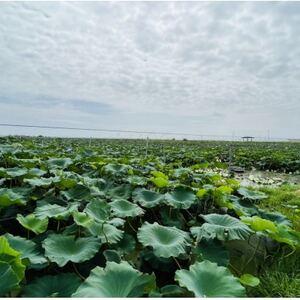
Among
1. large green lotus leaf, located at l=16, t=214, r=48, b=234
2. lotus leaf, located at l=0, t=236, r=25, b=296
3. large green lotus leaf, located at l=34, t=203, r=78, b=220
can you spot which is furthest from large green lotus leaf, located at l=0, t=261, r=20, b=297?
large green lotus leaf, located at l=34, t=203, r=78, b=220

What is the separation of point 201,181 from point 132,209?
1836mm

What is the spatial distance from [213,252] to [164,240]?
1.35 feet

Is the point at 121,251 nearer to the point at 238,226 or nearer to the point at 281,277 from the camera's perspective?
the point at 238,226

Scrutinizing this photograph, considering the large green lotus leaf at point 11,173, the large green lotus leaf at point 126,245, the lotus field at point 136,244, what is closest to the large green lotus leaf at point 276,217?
the lotus field at point 136,244

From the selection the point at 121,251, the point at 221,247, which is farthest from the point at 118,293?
the point at 221,247

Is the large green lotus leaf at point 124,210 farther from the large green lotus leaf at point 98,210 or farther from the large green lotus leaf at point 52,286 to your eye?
the large green lotus leaf at point 52,286

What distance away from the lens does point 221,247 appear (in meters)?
2.60

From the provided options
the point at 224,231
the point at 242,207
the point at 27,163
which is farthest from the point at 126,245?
the point at 27,163

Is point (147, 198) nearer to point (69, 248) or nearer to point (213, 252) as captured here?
point (213, 252)

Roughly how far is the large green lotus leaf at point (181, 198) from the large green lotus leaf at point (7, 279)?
1.88 meters

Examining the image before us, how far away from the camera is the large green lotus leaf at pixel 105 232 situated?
2400mm

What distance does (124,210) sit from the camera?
3.02 metres

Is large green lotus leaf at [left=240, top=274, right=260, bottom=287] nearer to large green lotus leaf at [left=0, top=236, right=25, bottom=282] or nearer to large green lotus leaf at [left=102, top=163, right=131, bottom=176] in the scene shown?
large green lotus leaf at [left=0, top=236, right=25, bottom=282]

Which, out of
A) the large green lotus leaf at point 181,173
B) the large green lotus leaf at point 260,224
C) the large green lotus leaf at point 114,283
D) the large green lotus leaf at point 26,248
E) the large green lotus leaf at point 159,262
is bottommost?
the large green lotus leaf at point 159,262
